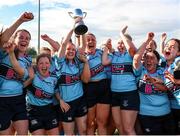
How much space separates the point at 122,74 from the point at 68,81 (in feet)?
3.05

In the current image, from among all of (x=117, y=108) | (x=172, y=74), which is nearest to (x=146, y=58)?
(x=172, y=74)

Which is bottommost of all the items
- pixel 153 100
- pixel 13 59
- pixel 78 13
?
pixel 153 100

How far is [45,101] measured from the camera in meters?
6.06

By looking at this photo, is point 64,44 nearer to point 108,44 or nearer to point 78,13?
point 78,13

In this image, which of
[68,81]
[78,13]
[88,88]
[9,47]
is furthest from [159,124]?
[9,47]

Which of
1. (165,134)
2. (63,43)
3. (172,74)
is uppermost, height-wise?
(63,43)

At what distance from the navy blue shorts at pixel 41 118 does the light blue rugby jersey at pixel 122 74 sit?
1.16 meters

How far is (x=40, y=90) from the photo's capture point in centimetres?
600

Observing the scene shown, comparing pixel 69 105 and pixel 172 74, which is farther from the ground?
pixel 172 74

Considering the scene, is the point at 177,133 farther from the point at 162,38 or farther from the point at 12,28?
the point at 12,28

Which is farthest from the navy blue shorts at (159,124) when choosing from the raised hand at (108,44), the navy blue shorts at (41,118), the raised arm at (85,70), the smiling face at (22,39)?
the smiling face at (22,39)

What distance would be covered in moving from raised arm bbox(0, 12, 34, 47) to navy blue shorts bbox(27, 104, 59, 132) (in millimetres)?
1309

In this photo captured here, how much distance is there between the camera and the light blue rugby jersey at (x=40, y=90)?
6.01 metres

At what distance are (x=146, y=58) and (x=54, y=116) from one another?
182cm
